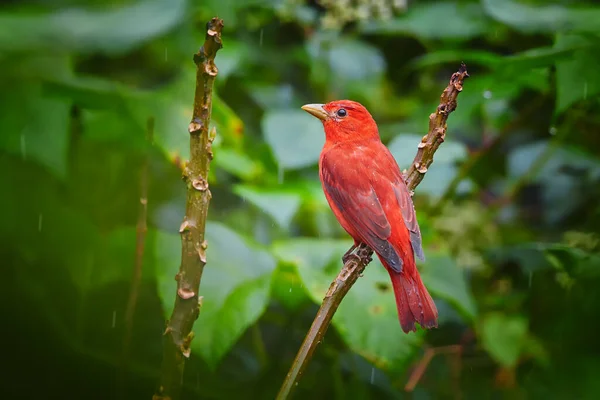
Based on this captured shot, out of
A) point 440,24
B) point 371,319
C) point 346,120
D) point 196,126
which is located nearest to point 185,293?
point 196,126

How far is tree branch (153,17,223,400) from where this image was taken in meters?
0.66

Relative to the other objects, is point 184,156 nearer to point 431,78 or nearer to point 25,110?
point 25,110

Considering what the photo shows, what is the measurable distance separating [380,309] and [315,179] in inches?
19.3

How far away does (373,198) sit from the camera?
92 centimetres

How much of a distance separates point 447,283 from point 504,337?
1.65 feet

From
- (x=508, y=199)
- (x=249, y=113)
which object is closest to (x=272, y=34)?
(x=249, y=113)

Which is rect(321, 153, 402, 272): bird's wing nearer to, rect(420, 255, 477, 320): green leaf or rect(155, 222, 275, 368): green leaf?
rect(155, 222, 275, 368): green leaf

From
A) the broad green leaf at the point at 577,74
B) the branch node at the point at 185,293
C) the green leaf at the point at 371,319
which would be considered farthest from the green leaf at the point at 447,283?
the branch node at the point at 185,293

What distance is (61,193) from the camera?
5.34ft

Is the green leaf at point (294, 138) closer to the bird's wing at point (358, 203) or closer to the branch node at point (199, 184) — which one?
the bird's wing at point (358, 203)

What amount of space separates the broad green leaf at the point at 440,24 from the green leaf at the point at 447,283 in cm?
72

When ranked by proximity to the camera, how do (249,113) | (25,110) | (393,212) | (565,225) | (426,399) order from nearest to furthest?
(393,212) → (25,110) → (426,399) → (565,225) → (249,113)

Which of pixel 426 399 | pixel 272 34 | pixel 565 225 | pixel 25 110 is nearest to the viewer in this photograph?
pixel 25 110

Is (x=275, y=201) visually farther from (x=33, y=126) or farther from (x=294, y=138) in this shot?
(x=33, y=126)
